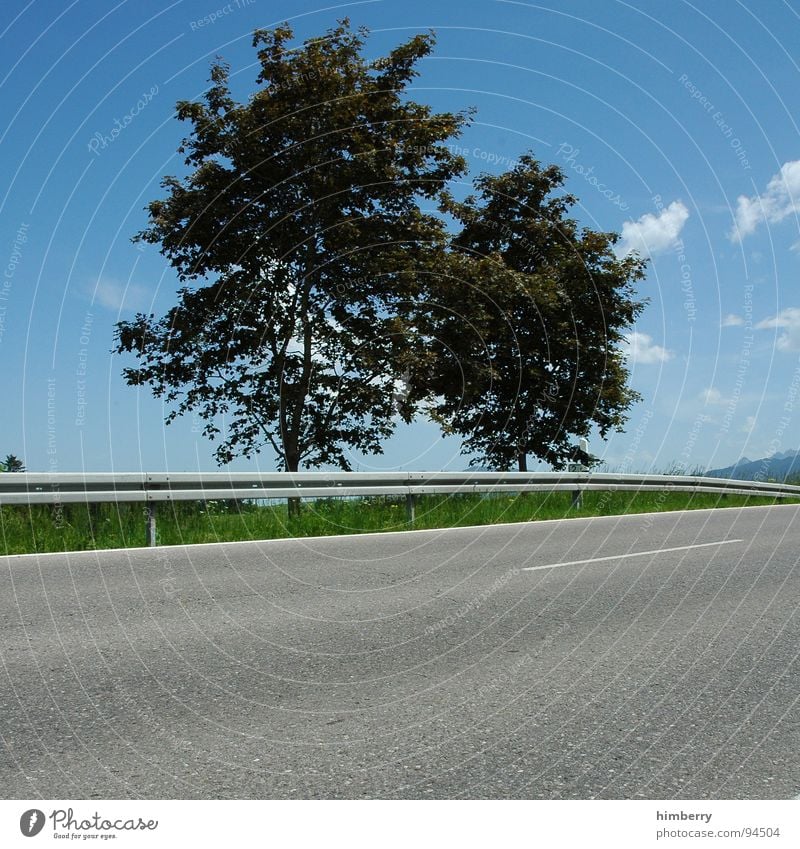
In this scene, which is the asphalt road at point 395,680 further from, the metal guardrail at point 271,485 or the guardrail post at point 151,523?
the guardrail post at point 151,523

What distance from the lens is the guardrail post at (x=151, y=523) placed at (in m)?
10.9

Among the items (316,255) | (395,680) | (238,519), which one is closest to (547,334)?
(316,255)

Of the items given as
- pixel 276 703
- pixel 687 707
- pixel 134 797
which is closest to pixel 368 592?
pixel 276 703

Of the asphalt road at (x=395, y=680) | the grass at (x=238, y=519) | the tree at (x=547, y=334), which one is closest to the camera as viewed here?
the asphalt road at (x=395, y=680)

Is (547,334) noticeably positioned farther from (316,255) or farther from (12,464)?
(12,464)

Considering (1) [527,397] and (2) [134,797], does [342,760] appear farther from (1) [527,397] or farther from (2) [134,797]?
(1) [527,397]

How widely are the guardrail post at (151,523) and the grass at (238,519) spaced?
0.70ft

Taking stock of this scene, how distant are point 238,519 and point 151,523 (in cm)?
156

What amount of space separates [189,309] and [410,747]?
17.6 metres

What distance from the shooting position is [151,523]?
36.1ft
